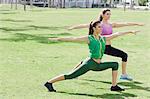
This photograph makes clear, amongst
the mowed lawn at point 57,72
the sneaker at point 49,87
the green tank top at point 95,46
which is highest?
the green tank top at point 95,46

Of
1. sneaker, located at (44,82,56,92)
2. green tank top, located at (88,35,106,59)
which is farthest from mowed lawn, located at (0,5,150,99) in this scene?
green tank top, located at (88,35,106,59)

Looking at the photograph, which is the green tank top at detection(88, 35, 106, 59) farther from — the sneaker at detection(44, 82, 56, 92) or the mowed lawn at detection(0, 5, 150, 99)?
the sneaker at detection(44, 82, 56, 92)

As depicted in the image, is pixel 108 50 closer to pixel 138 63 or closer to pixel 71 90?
pixel 71 90

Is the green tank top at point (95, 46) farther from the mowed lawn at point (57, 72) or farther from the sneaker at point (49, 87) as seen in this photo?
the sneaker at point (49, 87)

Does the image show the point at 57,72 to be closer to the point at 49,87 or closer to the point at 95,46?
the point at 49,87

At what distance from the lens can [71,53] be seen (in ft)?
52.5

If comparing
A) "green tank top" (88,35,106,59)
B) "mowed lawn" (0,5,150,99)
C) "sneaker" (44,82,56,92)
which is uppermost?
"green tank top" (88,35,106,59)

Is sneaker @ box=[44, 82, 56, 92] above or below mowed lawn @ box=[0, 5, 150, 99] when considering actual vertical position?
above

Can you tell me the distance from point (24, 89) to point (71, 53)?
22.2ft

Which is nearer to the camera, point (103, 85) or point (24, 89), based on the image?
point (24, 89)

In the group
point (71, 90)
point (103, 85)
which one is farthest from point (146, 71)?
point (71, 90)

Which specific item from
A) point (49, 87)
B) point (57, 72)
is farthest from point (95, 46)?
point (57, 72)

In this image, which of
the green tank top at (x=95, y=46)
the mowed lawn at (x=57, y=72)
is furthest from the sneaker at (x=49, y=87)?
the green tank top at (x=95, y=46)

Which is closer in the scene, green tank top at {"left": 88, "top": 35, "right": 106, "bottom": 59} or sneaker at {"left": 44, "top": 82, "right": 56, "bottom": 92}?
green tank top at {"left": 88, "top": 35, "right": 106, "bottom": 59}
